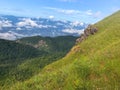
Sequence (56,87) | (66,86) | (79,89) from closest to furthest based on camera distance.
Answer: (79,89) → (66,86) → (56,87)

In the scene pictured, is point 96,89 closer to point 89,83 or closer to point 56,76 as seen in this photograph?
point 89,83

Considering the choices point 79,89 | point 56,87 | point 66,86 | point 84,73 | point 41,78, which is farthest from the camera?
point 41,78

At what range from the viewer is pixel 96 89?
23125 mm

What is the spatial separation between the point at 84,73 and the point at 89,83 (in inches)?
91.0

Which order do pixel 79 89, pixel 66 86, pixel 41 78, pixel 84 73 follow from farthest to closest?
pixel 41 78
pixel 84 73
pixel 66 86
pixel 79 89

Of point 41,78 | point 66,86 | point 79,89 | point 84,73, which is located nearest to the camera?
point 79,89

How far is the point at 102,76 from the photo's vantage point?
91.7 feet

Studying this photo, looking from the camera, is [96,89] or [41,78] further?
[41,78]

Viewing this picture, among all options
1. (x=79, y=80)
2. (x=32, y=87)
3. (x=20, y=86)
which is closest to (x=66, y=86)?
(x=79, y=80)

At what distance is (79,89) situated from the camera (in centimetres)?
2195

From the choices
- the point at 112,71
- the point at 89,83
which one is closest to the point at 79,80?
the point at 89,83

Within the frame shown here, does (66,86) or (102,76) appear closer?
(66,86)

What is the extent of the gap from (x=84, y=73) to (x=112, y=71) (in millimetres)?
4854

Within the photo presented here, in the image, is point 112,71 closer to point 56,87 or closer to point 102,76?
point 102,76
